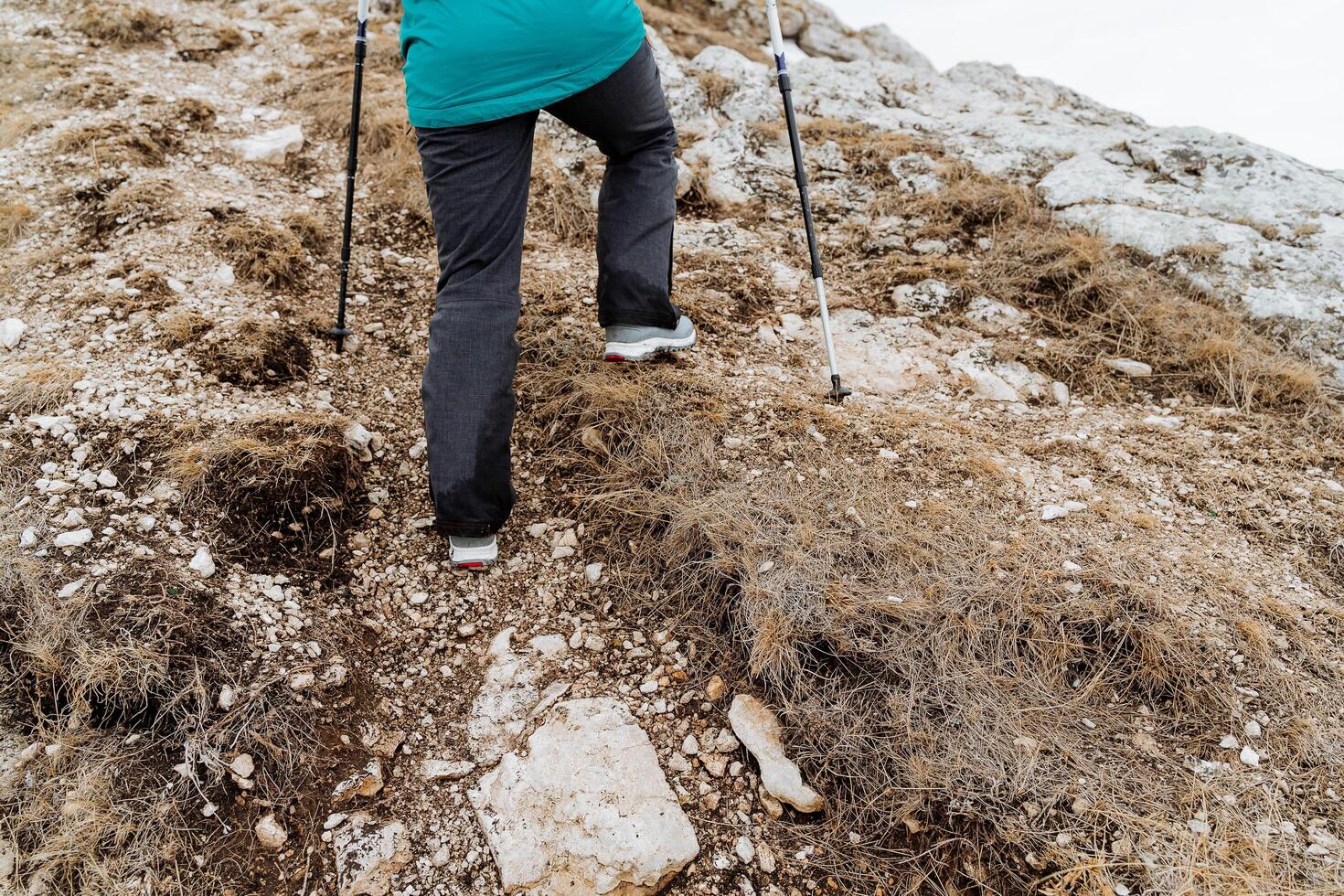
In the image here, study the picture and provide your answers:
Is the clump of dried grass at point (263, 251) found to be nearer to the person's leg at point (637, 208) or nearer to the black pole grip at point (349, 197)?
the black pole grip at point (349, 197)

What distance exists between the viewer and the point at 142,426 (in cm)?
324

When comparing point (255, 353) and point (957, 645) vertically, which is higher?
point (957, 645)

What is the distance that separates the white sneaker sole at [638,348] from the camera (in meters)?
3.62

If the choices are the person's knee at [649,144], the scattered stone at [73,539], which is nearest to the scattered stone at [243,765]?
the scattered stone at [73,539]

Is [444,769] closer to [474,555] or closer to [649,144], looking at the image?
[474,555]

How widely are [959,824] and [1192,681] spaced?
1.00 metres

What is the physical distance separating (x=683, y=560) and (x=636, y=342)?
112 cm

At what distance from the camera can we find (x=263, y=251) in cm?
431

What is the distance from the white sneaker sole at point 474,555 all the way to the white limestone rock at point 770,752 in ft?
3.54

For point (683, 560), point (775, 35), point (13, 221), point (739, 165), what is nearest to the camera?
point (683, 560)

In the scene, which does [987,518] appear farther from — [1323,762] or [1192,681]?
[1323,762]

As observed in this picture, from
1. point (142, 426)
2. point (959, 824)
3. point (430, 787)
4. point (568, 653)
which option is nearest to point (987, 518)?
point (959, 824)

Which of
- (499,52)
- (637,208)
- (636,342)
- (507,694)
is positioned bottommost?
(507,694)

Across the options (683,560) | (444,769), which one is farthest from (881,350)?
(444,769)
